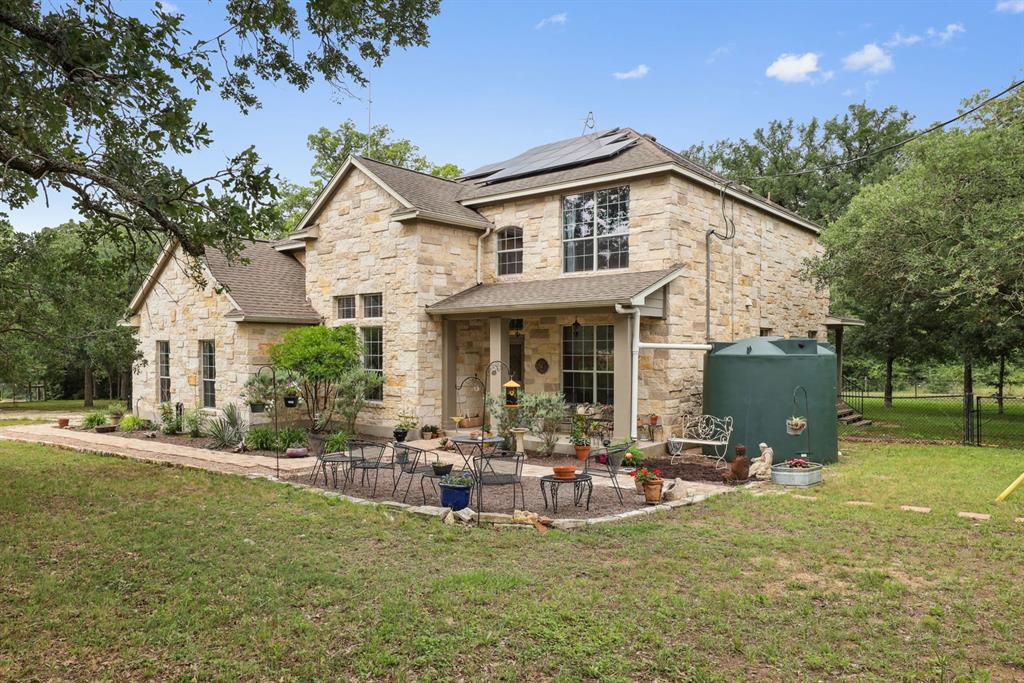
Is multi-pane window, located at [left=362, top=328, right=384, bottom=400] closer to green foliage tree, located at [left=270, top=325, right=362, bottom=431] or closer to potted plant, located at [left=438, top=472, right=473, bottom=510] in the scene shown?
green foliage tree, located at [left=270, top=325, right=362, bottom=431]

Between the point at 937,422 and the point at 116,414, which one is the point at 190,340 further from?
the point at 937,422

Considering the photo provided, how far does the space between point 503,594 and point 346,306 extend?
11979 mm

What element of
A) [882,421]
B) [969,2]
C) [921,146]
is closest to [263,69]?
[969,2]

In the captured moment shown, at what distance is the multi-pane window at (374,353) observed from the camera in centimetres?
1529

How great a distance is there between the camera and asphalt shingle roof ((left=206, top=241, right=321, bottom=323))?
15195 mm

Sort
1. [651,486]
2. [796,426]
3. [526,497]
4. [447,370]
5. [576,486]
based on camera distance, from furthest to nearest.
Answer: [447,370]
[796,426]
[526,497]
[576,486]
[651,486]

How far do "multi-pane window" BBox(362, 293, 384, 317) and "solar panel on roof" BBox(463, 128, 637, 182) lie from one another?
13.6 ft

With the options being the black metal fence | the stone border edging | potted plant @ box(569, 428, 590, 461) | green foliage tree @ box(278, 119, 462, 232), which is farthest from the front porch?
green foliage tree @ box(278, 119, 462, 232)

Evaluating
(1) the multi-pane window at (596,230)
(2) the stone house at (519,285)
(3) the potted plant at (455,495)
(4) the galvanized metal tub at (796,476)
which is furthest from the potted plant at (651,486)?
(1) the multi-pane window at (596,230)

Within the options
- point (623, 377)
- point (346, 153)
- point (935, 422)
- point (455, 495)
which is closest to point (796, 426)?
point (623, 377)

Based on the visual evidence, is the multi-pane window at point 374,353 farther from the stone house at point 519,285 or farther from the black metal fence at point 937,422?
the black metal fence at point 937,422

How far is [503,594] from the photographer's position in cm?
523

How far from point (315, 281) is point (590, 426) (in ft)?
27.2

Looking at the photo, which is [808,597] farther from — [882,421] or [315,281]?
[882,421]
